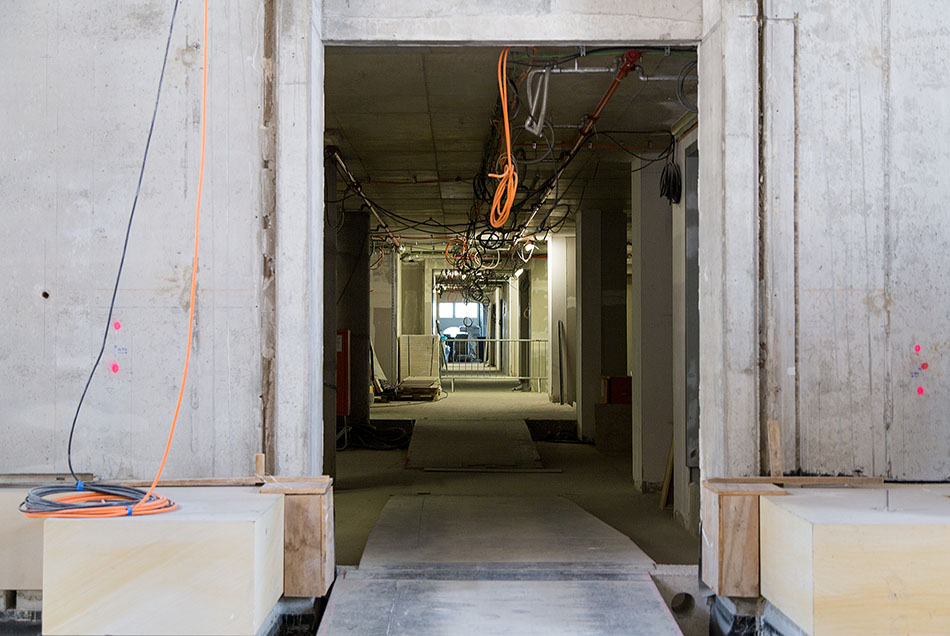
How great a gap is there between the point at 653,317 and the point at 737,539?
4027mm

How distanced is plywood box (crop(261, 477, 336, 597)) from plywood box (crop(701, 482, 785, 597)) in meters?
1.66

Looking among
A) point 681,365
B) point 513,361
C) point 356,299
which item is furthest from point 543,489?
point 513,361

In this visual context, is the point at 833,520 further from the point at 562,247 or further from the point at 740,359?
the point at 562,247

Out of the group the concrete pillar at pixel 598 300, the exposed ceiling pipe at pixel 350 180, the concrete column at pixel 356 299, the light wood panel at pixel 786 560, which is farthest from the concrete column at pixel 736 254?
the concrete column at pixel 356 299

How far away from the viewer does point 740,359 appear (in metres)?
3.27

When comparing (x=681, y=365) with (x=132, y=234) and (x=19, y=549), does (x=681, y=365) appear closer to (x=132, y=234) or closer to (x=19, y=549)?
(x=132, y=234)

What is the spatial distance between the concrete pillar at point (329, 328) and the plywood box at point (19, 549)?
3551 mm

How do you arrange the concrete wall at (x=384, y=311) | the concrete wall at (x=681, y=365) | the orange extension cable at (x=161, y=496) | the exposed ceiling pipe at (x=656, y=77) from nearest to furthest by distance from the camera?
the orange extension cable at (x=161, y=496) → the exposed ceiling pipe at (x=656, y=77) → the concrete wall at (x=681, y=365) → the concrete wall at (x=384, y=311)

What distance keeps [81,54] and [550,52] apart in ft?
8.75

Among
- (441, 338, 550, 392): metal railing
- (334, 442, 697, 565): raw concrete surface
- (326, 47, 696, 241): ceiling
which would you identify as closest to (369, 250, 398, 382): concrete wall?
(441, 338, 550, 392): metal railing

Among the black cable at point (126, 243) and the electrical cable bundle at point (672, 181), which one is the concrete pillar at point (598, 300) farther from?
the black cable at point (126, 243)

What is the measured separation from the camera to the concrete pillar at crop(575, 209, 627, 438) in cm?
1019

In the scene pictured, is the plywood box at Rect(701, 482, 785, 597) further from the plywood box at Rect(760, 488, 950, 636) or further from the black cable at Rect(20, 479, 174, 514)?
the black cable at Rect(20, 479, 174, 514)

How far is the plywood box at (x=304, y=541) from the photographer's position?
2986mm
